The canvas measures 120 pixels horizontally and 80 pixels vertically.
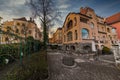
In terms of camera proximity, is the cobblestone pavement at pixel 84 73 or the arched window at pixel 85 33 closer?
the cobblestone pavement at pixel 84 73

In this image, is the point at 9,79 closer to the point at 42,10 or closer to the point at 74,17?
the point at 42,10

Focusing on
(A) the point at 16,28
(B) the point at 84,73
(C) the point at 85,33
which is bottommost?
(B) the point at 84,73

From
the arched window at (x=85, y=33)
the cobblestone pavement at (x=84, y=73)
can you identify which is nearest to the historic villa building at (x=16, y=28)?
the cobblestone pavement at (x=84, y=73)

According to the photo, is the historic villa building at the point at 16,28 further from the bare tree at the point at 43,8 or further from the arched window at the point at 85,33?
the arched window at the point at 85,33

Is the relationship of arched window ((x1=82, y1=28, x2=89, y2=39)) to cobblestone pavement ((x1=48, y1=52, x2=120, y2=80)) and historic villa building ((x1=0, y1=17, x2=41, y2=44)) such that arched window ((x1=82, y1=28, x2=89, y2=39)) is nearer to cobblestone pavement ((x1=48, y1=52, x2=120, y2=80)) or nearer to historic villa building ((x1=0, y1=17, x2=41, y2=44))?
cobblestone pavement ((x1=48, y1=52, x2=120, y2=80))

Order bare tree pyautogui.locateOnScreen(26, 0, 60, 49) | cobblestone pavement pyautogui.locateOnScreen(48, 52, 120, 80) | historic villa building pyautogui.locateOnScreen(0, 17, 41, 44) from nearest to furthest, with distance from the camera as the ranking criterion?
1. historic villa building pyautogui.locateOnScreen(0, 17, 41, 44)
2. cobblestone pavement pyautogui.locateOnScreen(48, 52, 120, 80)
3. bare tree pyautogui.locateOnScreen(26, 0, 60, 49)

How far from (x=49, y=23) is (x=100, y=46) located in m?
14.6

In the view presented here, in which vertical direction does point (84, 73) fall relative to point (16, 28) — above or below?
Result: below

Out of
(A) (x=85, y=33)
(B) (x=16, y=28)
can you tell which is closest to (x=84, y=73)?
(A) (x=85, y=33)

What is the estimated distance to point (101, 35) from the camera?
23656 millimetres

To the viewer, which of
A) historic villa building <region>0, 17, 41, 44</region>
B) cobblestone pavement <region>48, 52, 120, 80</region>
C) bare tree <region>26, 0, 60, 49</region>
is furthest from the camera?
bare tree <region>26, 0, 60, 49</region>

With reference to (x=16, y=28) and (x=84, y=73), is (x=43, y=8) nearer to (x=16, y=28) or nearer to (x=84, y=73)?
(x=16, y=28)

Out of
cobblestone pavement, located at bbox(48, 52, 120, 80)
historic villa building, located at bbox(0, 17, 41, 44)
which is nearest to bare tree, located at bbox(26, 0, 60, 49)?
historic villa building, located at bbox(0, 17, 41, 44)

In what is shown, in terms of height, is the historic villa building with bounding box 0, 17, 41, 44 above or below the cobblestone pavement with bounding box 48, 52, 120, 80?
above
